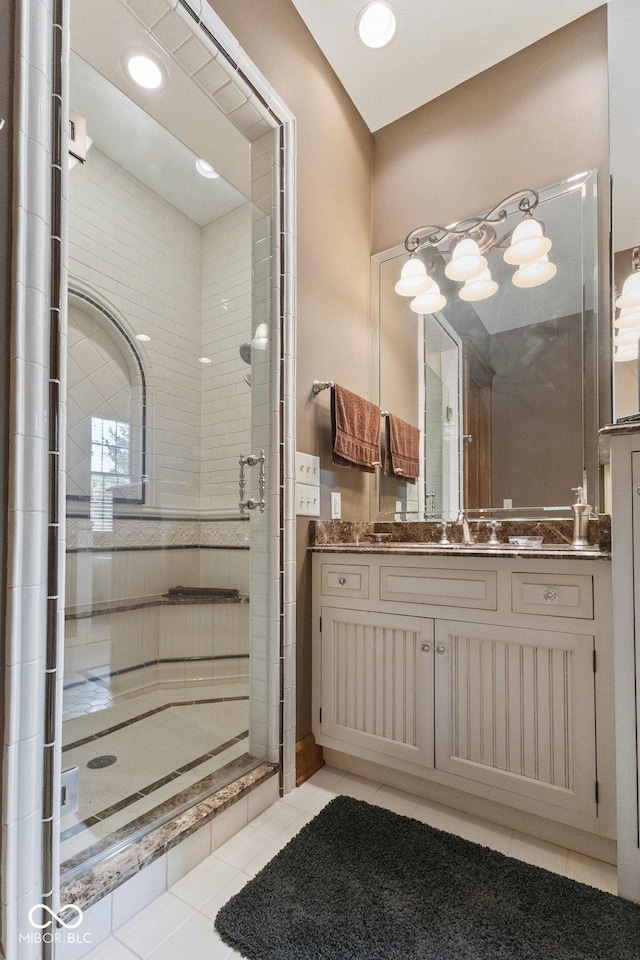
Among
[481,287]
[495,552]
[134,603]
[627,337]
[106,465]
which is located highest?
[481,287]

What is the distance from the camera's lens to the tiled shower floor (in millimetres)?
1124

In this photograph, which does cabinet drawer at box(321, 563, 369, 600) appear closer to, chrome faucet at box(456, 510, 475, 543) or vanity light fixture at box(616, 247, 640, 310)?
chrome faucet at box(456, 510, 475, 543)

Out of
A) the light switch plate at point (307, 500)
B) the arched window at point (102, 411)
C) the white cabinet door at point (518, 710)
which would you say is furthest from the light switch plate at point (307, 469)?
the white cabinet door at point (518, 710)

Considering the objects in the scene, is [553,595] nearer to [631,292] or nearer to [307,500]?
[307,500]

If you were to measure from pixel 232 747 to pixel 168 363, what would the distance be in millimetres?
1361

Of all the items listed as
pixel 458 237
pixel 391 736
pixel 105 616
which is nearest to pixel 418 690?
pixel 391 736

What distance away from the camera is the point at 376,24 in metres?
1.83

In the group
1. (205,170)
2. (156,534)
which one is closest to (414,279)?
(205,170)

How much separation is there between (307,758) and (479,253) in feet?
7.04

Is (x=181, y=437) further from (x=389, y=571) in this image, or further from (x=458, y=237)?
(x=458, y=237)

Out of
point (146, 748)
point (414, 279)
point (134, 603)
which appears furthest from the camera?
point (414, 279)

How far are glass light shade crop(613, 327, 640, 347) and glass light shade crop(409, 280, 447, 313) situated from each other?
2.42 feet

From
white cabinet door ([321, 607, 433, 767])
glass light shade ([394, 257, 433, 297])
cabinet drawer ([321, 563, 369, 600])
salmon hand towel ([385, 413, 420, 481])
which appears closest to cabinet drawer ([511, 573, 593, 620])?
white cabinet door ([321, 607, 433, 767])

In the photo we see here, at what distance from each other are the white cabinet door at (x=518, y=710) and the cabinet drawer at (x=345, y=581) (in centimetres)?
30
